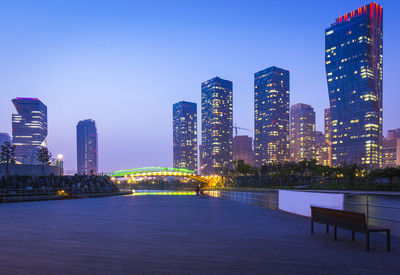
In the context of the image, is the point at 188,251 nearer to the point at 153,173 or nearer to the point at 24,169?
the point at 24,169

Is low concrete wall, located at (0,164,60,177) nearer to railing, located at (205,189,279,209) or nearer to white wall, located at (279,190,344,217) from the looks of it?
railing, located at (205,189,279,209)

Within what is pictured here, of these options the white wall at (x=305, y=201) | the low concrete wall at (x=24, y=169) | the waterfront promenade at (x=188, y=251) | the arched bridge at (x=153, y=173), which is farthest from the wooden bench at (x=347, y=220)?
the arched bridge at (x=153, y=173)

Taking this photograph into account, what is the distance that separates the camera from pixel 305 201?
13844 mm

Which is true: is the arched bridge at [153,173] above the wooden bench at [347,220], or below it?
below

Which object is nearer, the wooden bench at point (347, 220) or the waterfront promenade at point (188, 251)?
the waterfront promenade at point (188, 251)

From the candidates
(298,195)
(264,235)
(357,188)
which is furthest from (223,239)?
(357,188)

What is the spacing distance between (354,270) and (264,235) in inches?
148

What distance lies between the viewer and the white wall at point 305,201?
1137 cm

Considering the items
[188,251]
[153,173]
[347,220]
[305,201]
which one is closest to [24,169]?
[305,201]

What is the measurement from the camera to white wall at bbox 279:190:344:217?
37.3ft

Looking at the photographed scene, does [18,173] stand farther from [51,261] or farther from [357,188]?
[357,188]

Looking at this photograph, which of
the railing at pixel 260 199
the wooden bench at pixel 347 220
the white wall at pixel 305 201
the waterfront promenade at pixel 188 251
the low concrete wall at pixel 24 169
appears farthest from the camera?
the low concrete wall at pixel 24 169

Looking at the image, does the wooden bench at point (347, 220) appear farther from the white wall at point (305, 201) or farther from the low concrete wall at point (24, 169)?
the low concrete wall at point (24, 169)

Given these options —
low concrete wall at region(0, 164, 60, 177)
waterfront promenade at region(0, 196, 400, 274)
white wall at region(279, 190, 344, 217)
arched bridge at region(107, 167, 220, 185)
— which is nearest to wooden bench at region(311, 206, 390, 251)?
waterfront promenade at region(0, 196, 400, 274)
